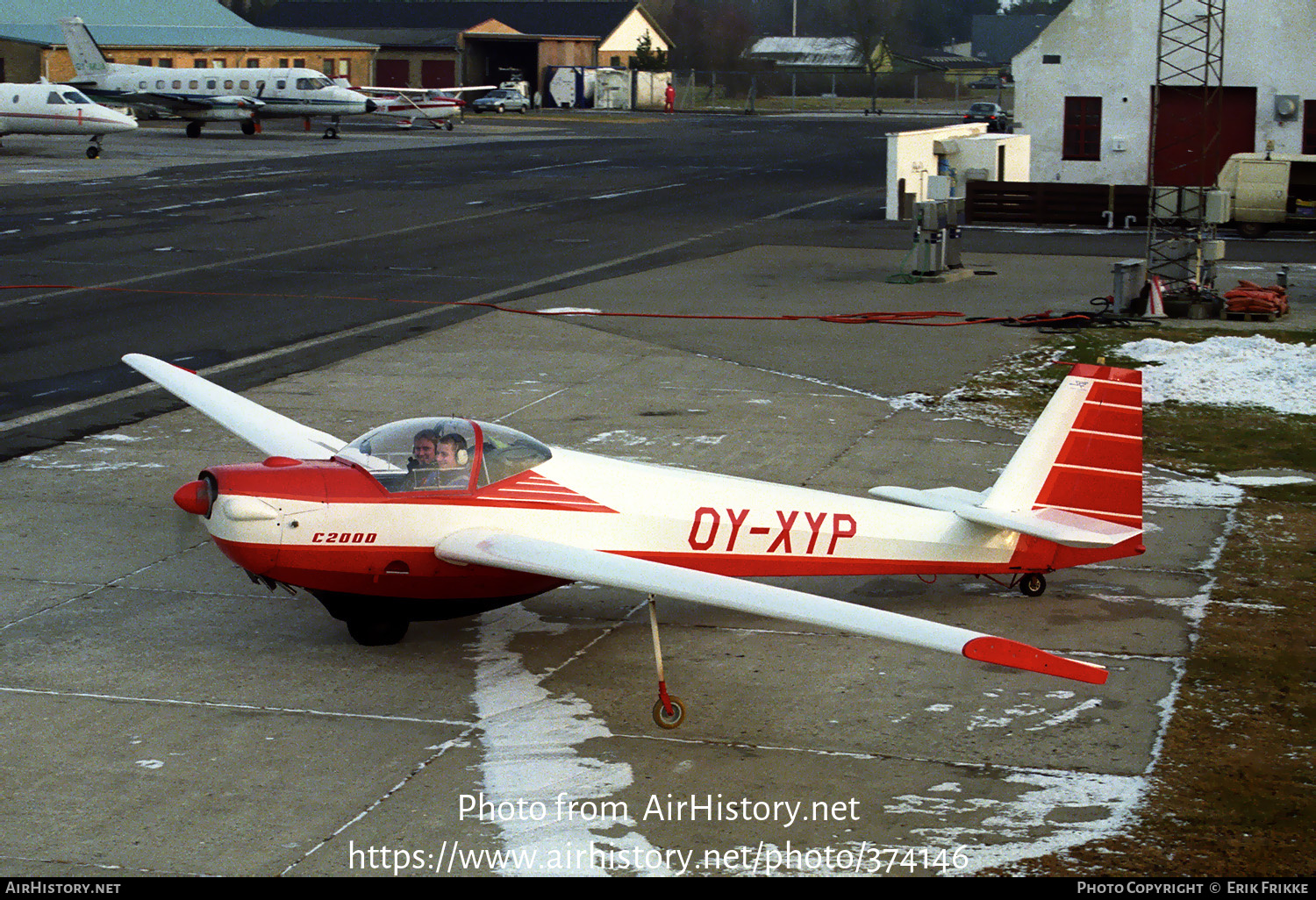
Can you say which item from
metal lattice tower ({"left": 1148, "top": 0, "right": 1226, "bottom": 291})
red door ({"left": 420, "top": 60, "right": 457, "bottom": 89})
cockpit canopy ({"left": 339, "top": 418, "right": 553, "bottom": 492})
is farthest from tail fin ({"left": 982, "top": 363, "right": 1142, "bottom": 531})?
red door ({"left": 420, "top": 60, "right": 457, "bottom": 89})

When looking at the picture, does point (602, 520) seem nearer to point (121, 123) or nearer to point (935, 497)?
point (935, 497)

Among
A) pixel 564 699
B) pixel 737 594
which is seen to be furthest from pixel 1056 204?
pixel 737 594

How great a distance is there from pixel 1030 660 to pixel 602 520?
4.13 metres

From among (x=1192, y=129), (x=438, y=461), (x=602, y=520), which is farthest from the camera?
(x=1192, y=129)

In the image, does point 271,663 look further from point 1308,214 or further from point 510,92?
point 510,92

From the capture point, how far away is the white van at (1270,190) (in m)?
38.8

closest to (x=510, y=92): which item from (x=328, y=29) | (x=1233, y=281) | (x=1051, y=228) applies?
(x=328, y=29)

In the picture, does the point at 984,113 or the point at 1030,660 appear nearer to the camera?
the point at 1030,660

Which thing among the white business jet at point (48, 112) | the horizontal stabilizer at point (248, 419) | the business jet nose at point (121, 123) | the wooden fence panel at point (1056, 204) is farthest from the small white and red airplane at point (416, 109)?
the horizontal stabilizer at point (248, 419)

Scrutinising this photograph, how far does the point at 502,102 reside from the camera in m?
102

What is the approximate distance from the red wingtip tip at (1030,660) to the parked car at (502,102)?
97559mm

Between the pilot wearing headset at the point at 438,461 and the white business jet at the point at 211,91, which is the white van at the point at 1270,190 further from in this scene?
the white business jet at the point at 211,91

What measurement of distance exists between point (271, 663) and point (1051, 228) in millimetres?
34613

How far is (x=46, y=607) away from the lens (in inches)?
473
